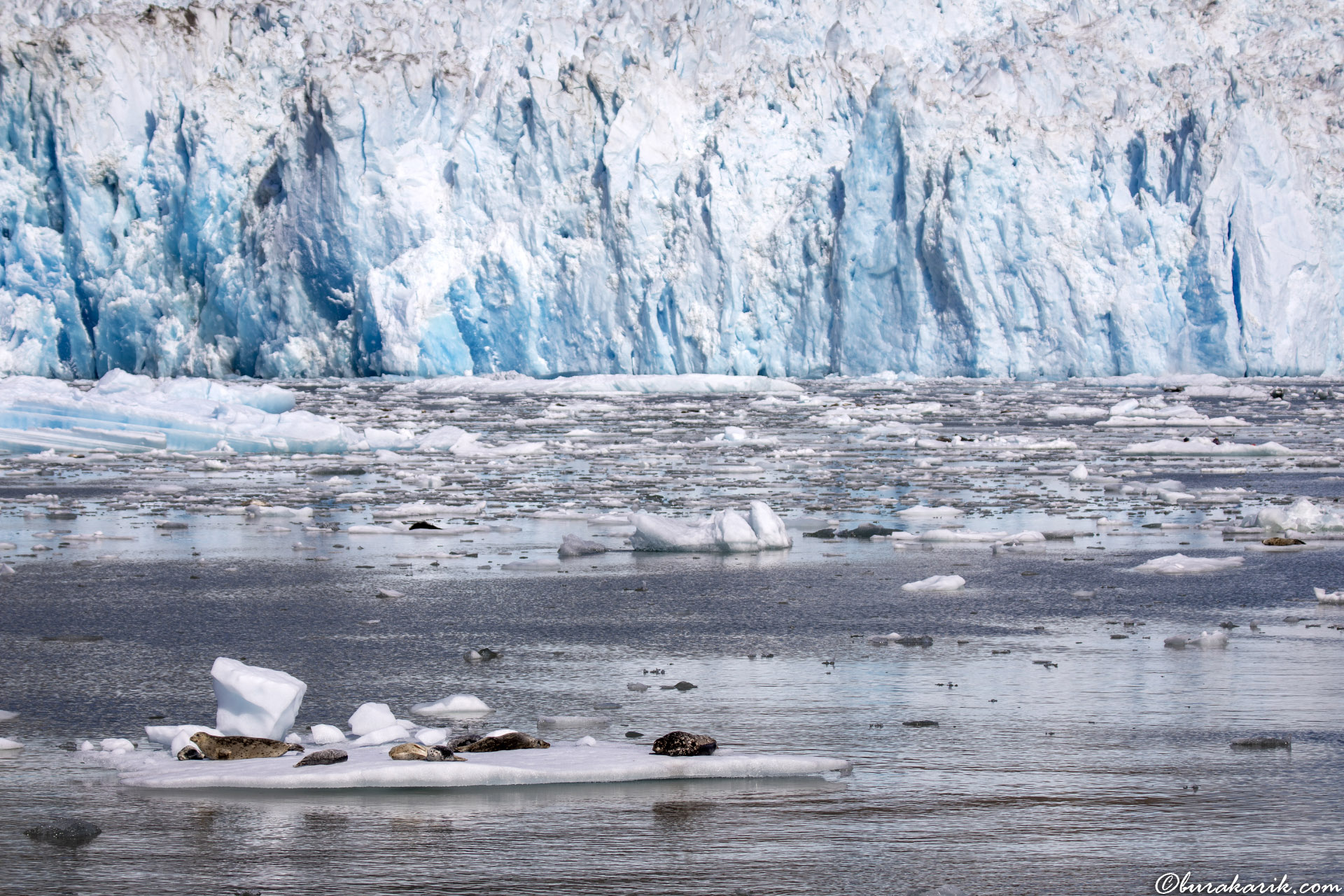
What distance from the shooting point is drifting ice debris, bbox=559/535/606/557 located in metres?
7.31

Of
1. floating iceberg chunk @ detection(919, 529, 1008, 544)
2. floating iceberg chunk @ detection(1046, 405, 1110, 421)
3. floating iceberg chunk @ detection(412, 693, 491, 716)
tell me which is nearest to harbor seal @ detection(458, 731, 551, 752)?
floating iceberg chunk @ detection(412, 693, 491, 716)

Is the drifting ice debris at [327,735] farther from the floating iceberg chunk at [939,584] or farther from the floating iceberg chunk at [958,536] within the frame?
the floating iceberg chunk at [958,536]

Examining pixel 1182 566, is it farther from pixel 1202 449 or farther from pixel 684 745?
pixel 1202 449

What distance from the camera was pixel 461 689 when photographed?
4.15 m

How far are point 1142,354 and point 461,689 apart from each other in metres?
33.2

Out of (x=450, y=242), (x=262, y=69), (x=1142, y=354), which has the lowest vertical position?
(x=1142, y=354)

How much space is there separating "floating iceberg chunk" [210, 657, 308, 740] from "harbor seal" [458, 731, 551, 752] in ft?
1.58

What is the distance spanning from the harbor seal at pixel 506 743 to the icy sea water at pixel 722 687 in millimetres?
220

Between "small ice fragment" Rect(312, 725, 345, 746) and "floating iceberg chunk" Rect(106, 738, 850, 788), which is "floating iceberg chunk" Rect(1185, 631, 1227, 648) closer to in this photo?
"floating iceberg chunk" Rect(106, 738, 850, 788)

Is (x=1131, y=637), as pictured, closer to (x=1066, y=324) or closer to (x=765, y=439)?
(x=765, y=439)

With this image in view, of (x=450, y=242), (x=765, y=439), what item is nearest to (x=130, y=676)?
(x=765, y=439)

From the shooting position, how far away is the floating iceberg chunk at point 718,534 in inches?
296

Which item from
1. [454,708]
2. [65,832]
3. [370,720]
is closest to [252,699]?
[370,720]

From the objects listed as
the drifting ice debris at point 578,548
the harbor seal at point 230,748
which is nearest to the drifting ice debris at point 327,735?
the harbor seal at point 230,748
